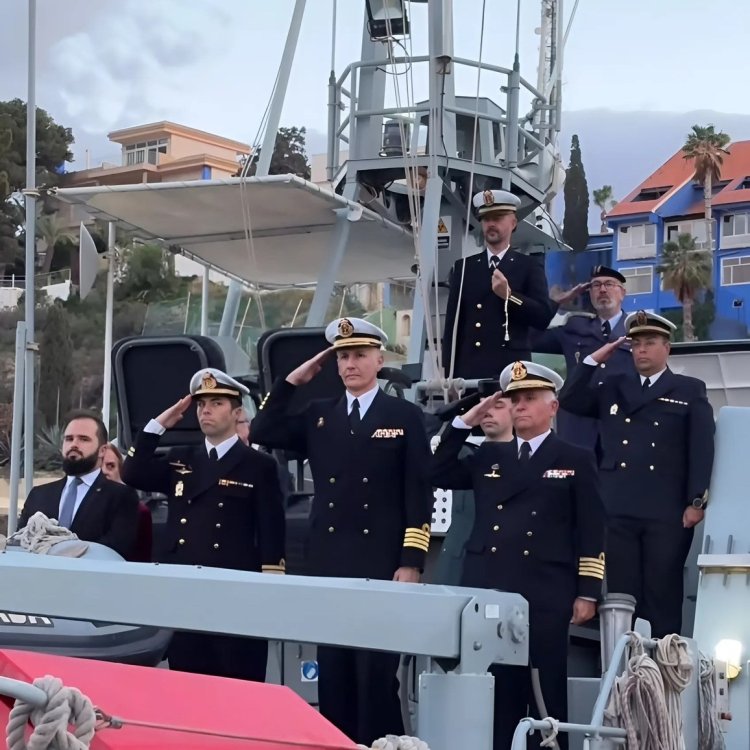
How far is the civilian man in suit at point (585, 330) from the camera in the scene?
20.6 feet

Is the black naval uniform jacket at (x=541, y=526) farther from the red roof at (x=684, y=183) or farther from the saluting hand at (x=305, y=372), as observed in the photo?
the red roof at (x=684, y=183)

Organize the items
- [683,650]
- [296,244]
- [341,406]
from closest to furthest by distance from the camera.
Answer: [683,650] < [341,406] < [296,244]

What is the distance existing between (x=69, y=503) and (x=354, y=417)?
1.22 meters

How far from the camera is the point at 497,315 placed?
632 centimetres

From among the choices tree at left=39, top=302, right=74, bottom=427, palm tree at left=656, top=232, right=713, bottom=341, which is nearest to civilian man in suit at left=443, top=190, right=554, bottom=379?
palm tree at left=656, top=232, right=713, bottom=341

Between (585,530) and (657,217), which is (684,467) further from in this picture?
(657,217)

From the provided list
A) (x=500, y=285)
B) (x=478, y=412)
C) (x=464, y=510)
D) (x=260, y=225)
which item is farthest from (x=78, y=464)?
(x=260, y=225)

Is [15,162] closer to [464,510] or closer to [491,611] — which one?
[464,510]

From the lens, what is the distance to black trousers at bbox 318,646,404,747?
182 inches

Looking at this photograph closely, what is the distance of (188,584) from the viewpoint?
11.1 feet

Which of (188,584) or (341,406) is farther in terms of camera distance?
(341,406)

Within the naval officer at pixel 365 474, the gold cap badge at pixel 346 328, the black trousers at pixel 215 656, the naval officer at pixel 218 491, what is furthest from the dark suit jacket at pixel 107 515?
the gold cap badge at pixel 346 328

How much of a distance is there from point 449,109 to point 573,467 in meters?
3.48

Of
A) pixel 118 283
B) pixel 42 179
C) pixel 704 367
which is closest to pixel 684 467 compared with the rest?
pixel 704 367
